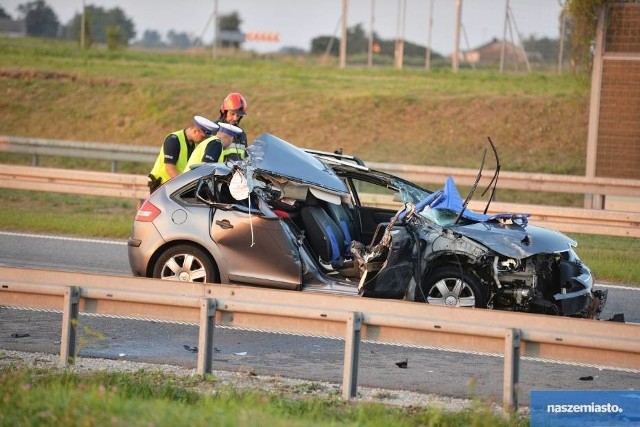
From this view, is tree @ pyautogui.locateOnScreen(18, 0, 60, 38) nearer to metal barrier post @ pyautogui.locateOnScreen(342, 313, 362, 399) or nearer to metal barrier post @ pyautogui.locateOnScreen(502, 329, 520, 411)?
metal barrier post @ pyautogui.locateOnScreen(342, 313, 362, 399)

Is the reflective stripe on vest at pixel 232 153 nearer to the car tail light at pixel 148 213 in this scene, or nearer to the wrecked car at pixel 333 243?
the wrecked car at pixel 333 243

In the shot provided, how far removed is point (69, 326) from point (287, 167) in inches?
115

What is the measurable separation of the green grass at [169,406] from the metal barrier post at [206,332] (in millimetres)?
106

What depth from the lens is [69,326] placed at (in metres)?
8.77

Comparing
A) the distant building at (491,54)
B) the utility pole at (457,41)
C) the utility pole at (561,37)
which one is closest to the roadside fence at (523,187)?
the utility pole at (561,37)

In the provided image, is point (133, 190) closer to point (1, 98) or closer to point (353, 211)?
point (353, 211)

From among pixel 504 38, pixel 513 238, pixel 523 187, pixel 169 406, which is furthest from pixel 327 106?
pixel 169 406

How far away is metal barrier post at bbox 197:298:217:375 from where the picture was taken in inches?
336

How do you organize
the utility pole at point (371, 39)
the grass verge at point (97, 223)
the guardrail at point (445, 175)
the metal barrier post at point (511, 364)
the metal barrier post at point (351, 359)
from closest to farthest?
the metal barrier post at point (511, 364) < the metal barrier post at point (351, 359) < the grass verge at point (97, 223) < the guardrail at point (445, 175) < the utility pole at point (371, 39)

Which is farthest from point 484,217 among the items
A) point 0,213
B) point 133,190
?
point 0,213

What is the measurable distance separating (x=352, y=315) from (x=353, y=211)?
3.94m

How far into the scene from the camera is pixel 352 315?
8.23 m

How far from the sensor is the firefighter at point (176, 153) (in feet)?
42.3

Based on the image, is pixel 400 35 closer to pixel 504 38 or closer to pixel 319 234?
pixel 504 38
